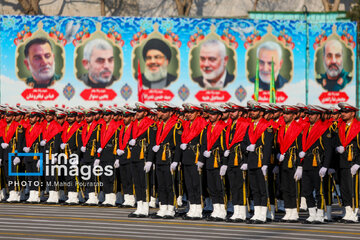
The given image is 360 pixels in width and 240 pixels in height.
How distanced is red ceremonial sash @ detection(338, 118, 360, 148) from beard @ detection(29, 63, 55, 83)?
71.7 feet

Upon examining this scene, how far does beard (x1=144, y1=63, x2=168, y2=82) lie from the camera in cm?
3838

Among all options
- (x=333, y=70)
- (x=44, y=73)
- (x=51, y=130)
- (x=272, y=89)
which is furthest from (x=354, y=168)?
(x=333, y=70)

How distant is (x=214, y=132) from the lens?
703 inches

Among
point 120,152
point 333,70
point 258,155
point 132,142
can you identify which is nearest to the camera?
point 258,155

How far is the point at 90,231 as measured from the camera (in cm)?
1565

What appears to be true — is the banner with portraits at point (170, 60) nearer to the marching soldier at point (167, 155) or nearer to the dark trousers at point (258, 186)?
the marching soldier at point (167, 155)

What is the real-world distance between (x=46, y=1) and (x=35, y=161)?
2571 cm

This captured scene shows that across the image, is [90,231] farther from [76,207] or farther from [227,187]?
[76,207]

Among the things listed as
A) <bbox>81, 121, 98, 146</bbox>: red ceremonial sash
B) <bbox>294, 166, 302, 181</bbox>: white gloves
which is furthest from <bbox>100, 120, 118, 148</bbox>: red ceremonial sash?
<bbox>294, 166, 302, 181</bbox>: white gloves

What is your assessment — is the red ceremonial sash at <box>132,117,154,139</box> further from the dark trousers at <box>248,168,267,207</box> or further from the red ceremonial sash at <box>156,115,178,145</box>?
the dark trousers at <box>248,168,267,207</box>

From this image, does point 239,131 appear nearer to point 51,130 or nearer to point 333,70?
point 51,130

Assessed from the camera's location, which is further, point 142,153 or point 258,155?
point 142,153

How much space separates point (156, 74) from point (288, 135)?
20601 mm

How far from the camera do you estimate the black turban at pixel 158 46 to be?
3856 cm
